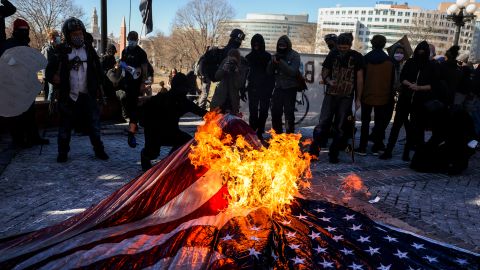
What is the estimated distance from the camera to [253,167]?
131 inches

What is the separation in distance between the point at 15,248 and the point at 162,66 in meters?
62.5

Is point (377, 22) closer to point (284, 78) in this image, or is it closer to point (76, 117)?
point (284, 78)

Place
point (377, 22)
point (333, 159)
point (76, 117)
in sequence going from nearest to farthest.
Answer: point (76, 117) → point (333, 159) → point (377, 22)

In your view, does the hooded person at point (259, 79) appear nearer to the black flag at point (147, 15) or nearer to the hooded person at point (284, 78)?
the hooded person at point (284, 78)

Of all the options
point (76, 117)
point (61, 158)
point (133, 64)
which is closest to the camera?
point (61, 158)

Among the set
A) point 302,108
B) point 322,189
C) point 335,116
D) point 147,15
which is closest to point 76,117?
point 322,189

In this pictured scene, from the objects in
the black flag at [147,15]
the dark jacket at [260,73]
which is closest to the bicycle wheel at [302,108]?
the dark jacket at [260,73]

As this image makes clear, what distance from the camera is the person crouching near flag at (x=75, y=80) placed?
230 inches

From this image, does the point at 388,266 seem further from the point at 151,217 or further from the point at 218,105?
the point at 218,105

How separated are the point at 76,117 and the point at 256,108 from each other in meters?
3.44

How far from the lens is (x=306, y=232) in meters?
3.00

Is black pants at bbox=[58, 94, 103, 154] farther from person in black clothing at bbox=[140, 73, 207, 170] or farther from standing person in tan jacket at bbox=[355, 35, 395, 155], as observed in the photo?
standing person in tan jacket at bbox=[355, 35, 395, 155]

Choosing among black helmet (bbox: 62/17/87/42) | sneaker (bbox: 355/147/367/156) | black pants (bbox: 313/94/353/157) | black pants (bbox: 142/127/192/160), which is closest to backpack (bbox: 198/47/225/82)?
black pants (bbox: 313/94/353/157)

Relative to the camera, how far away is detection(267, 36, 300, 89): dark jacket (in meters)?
7.41
